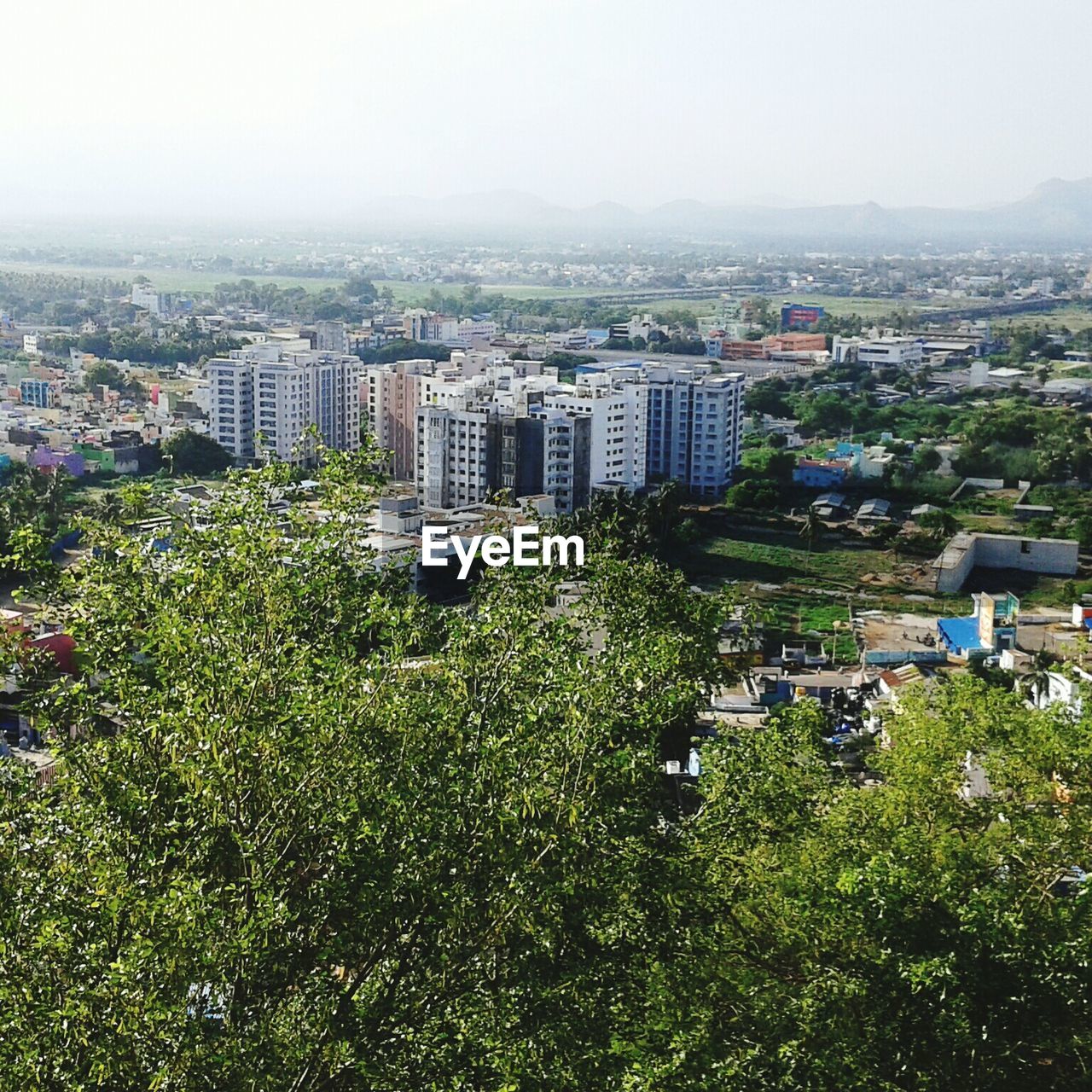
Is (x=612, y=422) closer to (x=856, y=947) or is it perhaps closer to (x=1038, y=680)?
(x=1038, y=680)

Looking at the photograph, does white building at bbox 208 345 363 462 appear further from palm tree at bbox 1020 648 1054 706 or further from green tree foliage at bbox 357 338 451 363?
palm tree at bbox 1020 648 1054 706

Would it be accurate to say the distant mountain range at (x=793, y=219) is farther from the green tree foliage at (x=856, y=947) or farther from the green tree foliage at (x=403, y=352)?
the green tree foliage at (x=856, y=947)

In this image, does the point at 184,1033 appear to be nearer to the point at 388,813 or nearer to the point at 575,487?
the point at 388,813

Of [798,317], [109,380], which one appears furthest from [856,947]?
[798,317]

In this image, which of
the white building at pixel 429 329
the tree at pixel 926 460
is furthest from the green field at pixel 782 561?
the white building at pixel 429 329

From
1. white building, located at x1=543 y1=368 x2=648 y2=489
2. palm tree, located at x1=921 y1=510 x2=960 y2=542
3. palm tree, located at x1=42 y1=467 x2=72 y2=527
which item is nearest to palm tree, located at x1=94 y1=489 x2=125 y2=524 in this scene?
palm tree, located at x1=42 y1=467 x2=72 y2=527
